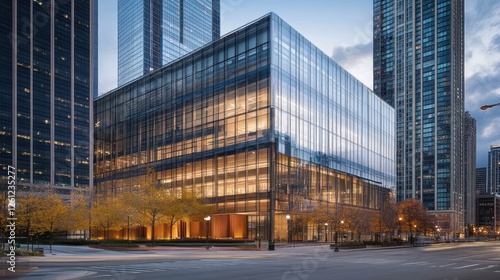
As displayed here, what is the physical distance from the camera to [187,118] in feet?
256

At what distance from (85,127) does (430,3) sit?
152 meters

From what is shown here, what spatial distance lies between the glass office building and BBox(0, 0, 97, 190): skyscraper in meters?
61.6

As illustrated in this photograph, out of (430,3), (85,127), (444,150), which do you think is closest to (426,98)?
(444,150)

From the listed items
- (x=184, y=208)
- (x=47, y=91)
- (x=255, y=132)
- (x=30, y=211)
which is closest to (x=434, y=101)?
(x=255, y=132)

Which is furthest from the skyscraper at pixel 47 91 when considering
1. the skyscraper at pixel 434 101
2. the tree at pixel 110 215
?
the skyscraper at pixel 434 101

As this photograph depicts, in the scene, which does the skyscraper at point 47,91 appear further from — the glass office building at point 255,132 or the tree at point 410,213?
the tree at point 410,213

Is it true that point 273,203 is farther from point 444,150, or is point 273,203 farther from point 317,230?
point 444,150

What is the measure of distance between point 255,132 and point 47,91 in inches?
4156

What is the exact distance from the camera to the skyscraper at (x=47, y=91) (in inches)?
5413

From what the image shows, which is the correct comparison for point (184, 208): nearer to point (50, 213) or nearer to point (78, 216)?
point (78, 216)

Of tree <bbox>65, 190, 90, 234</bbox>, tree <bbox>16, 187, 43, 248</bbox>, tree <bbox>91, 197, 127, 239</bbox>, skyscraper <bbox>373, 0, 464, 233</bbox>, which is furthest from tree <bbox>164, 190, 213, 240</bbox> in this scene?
skyscraper <bbox>373, 0, 464, 233</bbox>

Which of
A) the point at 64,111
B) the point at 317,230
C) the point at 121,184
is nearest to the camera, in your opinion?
the point at 317,230

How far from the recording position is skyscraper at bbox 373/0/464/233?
189m

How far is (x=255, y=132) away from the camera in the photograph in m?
66.2
